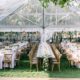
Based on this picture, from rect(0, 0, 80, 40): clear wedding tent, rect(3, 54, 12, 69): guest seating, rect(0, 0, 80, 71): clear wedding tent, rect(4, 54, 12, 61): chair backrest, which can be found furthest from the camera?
rect(0, 0, 80, 40): clear wedding tent

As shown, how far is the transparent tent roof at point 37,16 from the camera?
2047 centimetres

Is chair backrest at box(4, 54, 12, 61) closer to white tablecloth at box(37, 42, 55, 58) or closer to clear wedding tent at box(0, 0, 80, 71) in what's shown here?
white tablecloth at box(37, 42, 55, 58)

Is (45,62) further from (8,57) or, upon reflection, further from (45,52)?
(8,57)

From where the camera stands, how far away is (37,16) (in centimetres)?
2078

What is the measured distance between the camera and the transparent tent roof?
2047 cm

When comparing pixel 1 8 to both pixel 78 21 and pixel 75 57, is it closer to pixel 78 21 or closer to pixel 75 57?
pixel 78 21

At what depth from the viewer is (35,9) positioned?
20.9 meters

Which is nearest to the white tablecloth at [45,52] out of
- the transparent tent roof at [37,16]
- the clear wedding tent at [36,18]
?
the clear wedding tent at [36,18]

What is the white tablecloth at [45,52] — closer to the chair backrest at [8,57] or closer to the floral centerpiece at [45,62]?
the floral centerpiece at [45,62]

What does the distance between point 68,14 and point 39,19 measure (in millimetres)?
1946

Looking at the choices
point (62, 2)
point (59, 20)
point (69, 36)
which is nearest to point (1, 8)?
point (59, 20)

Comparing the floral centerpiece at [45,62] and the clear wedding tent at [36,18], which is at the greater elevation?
the clear wedding tent at [36,18]

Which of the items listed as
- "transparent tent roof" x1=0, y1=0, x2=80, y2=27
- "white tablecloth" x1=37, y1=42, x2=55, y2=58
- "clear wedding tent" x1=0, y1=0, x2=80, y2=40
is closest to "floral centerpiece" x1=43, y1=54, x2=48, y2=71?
"white tablecloth" x1=37, y1=42, x2=55, y2=58

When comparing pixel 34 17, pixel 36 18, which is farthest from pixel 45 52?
pixel 34 17
